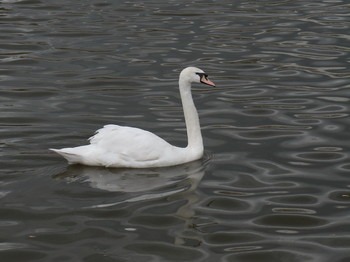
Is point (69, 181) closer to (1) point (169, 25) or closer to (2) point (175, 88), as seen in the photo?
(2) point (175, 88)

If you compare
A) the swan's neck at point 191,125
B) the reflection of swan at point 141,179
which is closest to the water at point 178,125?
the reflection of swan at point 141,179

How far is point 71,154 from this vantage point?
11.3 m

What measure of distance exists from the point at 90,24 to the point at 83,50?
2.04 m

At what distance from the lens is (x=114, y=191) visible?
1084cm

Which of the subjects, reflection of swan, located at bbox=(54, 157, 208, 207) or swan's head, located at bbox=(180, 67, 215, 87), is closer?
reflection of swan, located at bbox=(54, 157, 208, 207)

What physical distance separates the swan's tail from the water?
153mm

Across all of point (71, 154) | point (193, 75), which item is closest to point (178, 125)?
point (193, 75)

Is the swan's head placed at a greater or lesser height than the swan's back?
greater

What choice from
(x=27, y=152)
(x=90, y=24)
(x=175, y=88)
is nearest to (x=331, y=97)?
(x=175, y=88)

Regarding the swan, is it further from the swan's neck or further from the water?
the swan's neck

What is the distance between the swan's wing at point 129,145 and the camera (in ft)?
37.8

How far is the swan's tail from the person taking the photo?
11289 millimetres

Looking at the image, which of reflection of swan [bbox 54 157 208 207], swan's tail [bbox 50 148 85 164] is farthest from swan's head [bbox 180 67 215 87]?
swan's tail [bbox 50 148 85 164]

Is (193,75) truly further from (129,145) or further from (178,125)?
(178,125)
